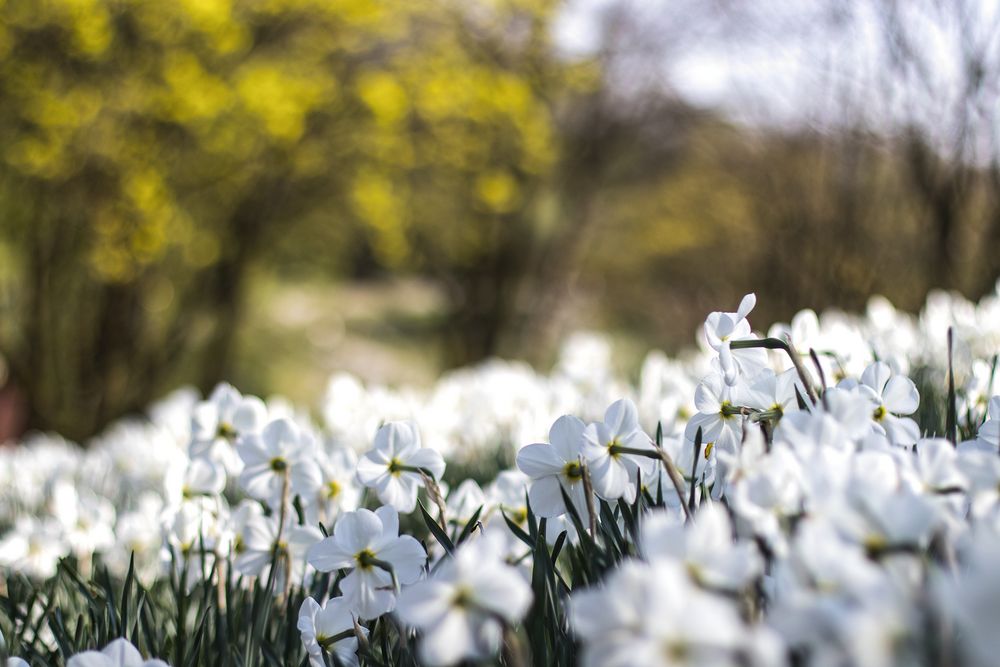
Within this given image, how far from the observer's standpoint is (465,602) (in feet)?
2.55

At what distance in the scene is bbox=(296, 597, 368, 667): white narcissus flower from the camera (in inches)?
46.9

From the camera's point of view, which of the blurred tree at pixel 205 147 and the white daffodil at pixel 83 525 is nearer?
the white daffodil at pixel 83 525

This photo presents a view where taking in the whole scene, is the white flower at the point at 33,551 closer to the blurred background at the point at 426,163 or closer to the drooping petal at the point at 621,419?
the drooping petal at the point at 621,419

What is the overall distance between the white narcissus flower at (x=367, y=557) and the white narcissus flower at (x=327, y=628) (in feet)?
0.09

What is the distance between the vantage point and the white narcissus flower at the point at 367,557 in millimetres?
1183

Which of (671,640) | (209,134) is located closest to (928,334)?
(671,640)

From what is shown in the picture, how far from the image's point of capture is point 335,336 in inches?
711

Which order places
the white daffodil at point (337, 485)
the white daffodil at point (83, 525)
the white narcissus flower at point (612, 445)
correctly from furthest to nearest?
the white daffodil at point (83, 525), the white daffodil at point (337, 485), the white narcissus flower at point (612, 445)

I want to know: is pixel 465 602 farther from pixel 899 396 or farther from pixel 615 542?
pixel 899 396

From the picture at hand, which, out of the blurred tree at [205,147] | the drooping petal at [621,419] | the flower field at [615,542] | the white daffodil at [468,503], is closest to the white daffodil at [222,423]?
the flower field at [615,542]

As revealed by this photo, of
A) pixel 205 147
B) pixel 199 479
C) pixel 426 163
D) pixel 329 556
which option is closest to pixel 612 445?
pixel 329 556

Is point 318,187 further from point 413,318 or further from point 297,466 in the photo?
point 413,318

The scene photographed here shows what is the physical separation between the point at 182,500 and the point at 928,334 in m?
3.08

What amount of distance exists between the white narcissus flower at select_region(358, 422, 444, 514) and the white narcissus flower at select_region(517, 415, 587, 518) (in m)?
0.21
